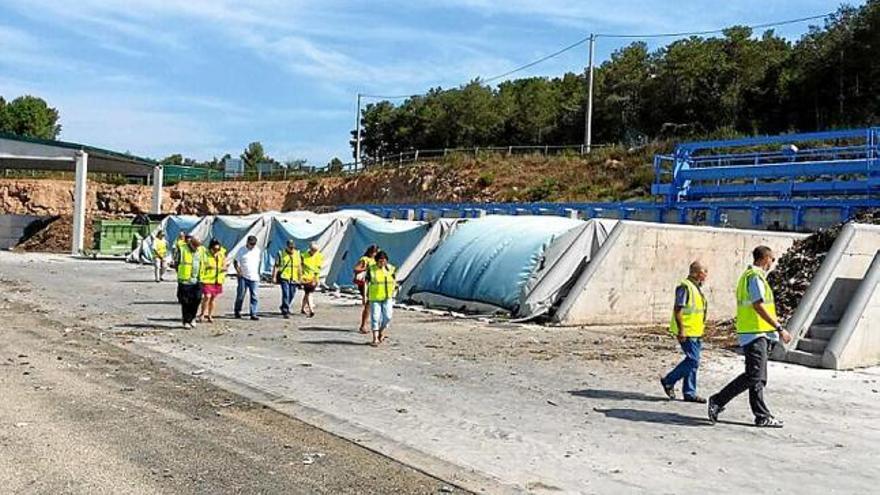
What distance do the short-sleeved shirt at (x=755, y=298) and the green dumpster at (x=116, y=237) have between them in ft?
137

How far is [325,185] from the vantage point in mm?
67375

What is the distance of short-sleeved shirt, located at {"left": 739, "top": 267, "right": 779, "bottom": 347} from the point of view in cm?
934

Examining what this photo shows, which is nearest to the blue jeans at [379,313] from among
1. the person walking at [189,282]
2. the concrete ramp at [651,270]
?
the person walking at [189,282]

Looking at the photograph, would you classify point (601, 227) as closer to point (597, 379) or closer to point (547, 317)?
point (547, 317)

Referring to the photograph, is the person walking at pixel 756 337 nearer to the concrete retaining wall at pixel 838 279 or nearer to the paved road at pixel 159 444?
the paved road at pixel 159 444

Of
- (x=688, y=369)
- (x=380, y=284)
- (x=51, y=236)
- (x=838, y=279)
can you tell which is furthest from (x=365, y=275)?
(x=51, y=236)

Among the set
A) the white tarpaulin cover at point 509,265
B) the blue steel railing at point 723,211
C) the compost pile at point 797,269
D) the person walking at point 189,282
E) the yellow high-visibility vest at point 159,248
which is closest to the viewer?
the compost pile at point 797,269

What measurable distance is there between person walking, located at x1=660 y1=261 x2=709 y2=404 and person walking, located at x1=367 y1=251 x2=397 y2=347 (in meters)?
5.56

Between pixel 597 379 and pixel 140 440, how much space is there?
6184mm

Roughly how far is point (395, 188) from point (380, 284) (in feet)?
149

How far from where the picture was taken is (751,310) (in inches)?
372

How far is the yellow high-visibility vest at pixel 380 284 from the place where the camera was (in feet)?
49.4

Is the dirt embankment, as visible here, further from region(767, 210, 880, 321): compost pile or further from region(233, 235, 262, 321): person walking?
region(233, 235, 262, 321): person walking

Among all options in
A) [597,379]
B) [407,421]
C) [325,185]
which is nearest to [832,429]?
[597,379]
